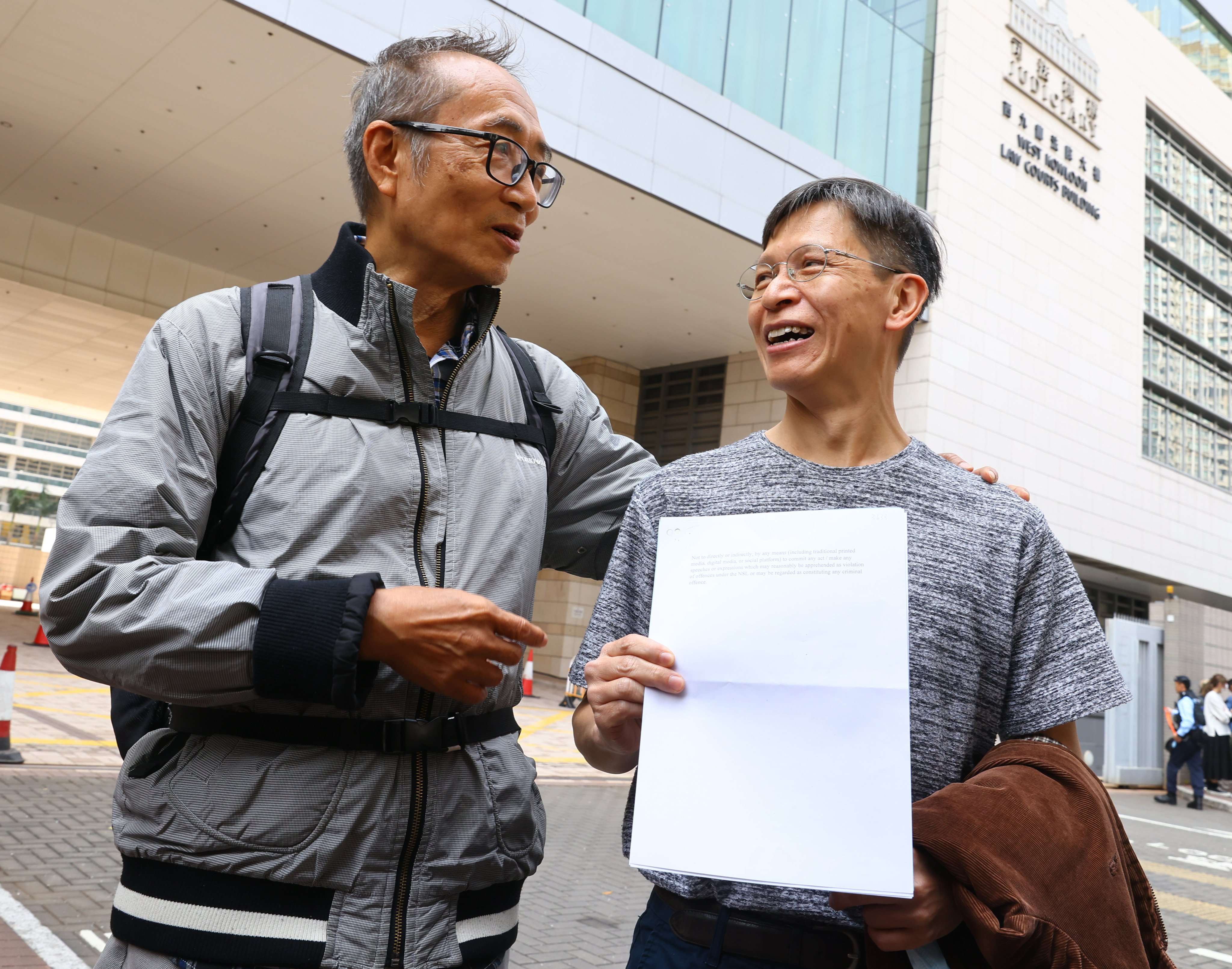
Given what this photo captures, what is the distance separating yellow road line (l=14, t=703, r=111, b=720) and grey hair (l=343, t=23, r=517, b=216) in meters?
10.2

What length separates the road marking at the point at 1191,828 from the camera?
12.4 metres

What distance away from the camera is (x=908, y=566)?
1.51 m

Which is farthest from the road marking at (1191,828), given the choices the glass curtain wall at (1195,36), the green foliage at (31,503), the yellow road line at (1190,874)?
the green foliage at (31,503)

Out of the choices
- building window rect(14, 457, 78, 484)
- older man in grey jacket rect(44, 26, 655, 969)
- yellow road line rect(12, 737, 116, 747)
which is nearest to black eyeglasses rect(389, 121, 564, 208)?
older man in grey jacket rect(44, 26, 655, 969)

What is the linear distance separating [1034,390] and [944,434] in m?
4.06

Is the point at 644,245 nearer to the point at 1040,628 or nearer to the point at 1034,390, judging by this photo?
the point at 1034,390

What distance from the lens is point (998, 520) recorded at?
1.58 meters

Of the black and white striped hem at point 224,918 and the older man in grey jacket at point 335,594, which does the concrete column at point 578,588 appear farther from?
the black and white striped hem at point 224,918

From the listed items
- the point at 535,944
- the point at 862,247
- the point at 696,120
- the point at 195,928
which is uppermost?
the point at 696,120

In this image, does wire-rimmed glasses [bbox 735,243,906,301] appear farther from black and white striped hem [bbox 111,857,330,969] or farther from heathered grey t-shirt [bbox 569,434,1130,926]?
black and white striped hem [bbox 111,857,330,969]

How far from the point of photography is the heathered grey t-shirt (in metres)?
1.46

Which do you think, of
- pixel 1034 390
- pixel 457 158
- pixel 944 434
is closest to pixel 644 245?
pixel 944 434

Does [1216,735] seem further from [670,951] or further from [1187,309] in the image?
[670,951]

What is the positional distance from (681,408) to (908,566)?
2370 cm
